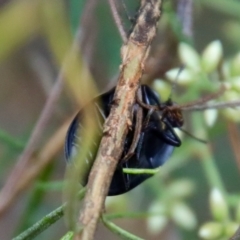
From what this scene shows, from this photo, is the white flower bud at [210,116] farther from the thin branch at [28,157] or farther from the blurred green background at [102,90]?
the thin branch at [28,157]

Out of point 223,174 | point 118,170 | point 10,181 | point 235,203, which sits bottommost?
point 223,174

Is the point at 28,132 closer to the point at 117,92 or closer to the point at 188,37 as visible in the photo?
the point at 188,37

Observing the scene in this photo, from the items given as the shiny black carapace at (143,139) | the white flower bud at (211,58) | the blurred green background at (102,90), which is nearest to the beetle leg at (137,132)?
the shiny black carapace at (143,139)

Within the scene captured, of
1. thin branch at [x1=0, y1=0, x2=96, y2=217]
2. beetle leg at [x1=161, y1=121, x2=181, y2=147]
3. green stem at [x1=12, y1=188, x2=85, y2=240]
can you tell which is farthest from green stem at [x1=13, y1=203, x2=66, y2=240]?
thin branch at [x1=0, y1=0, x2=96, y2=217]

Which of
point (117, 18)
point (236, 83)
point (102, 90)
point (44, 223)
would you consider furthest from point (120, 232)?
point (102, 90)

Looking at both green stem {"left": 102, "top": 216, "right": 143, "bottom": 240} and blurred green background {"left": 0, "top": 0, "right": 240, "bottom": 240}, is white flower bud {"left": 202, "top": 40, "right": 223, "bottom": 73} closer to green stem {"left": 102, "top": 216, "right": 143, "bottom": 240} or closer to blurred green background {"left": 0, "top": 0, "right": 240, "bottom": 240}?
blurred green background {"left": 0, "top": 0, "right": 240, "bottom": 240}

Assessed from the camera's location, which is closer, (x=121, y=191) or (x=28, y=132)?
(x=121, y=191)

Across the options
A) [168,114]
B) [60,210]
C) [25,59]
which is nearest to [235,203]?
[168,114]
